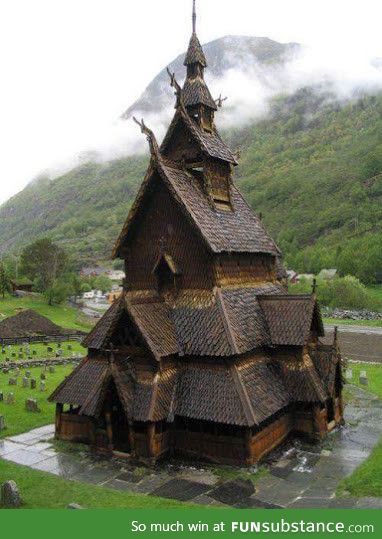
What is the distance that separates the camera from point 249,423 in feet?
53.7

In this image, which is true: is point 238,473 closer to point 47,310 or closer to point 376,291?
point 47,310

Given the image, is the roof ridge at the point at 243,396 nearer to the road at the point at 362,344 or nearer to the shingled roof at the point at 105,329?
the shingled roof at the point at 105,329

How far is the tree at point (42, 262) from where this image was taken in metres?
97.4

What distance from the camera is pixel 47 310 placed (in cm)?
8231

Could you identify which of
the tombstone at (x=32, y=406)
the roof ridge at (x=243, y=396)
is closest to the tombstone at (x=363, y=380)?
the roof ridge at (x=243, y=396)

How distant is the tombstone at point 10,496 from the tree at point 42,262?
84760 mm

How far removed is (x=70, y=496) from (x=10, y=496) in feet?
5.83

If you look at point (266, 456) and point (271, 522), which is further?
point (266, 456)

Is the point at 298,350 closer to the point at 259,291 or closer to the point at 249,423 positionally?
the point at 259,291

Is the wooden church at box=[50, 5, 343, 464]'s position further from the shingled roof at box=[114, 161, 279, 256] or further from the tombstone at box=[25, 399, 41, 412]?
the tombstone at box=[25, 399, 41, 412]

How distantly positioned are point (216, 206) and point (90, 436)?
34.7 ft

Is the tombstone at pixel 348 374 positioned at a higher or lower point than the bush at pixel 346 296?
lower

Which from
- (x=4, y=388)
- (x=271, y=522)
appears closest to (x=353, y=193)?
(x=4, y=388)

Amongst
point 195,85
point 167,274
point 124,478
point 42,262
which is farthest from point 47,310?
point 124,478
